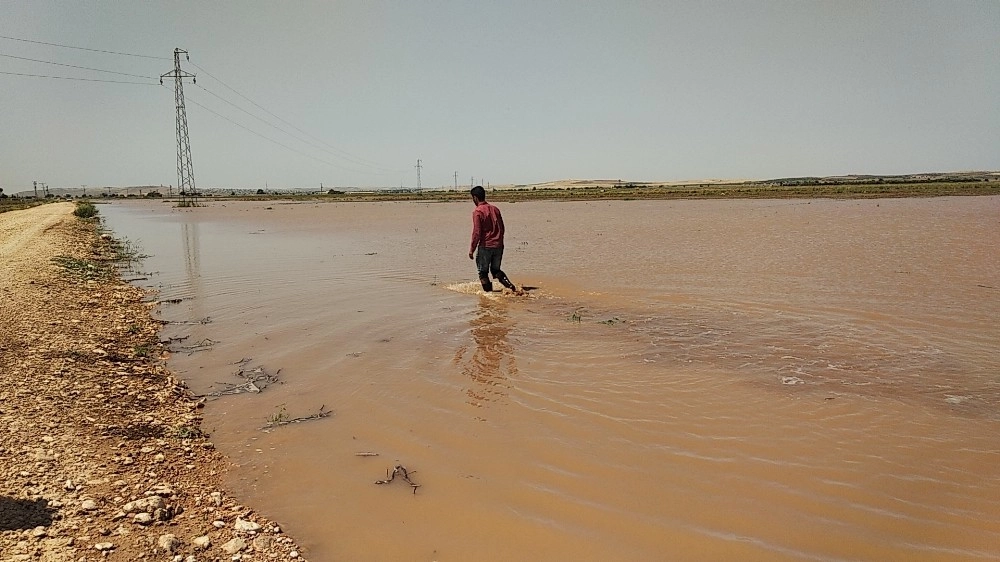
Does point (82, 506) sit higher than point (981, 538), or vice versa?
point (82, 506)

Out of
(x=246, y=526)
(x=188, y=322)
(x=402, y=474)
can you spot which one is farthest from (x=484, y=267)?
(x=246, y=526)

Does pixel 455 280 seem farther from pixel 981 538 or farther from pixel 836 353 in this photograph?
pixel 981 538

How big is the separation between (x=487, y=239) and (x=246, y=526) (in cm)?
801

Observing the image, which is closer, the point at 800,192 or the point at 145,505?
the point at 145,505

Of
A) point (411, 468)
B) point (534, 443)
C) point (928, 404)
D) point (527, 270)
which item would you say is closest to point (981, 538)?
point (928, 404)

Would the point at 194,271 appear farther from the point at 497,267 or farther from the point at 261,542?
the point at 261,542

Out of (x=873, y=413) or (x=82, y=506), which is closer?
(x=82, y=506)

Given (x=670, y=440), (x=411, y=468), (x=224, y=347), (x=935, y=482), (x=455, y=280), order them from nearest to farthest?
(x=935, y=482) → (x=411, y=468) → (x=670, y=440) → (x=224, y=347) → (x=455, y=280)

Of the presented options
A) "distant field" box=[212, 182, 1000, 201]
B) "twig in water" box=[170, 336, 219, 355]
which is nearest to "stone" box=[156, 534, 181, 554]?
"twig in water" box=[170, 336, 219, 355]

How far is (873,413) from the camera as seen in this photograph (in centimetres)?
505

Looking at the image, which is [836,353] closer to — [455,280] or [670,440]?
[670,440]

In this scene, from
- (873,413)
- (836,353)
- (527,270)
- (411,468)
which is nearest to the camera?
(411,468)

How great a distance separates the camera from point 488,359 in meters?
6.87

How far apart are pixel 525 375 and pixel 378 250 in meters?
13.7
